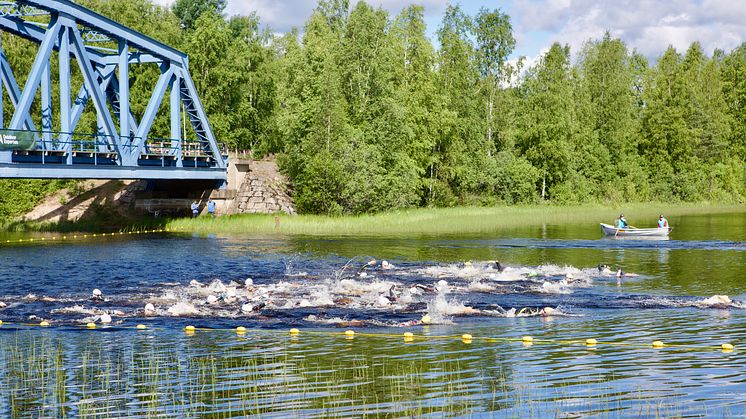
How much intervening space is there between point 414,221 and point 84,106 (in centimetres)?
2420

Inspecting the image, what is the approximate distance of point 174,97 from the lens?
6119 centimetres

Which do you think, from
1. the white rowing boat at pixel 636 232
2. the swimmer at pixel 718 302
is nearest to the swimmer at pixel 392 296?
the swimmer at pixel 718 302

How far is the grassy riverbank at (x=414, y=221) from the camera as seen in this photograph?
5816 centimetres

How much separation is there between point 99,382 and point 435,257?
2595 centimetres

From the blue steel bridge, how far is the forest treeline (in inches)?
389

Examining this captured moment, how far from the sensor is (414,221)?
6519 centimetres

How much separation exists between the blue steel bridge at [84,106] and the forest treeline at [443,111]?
989 centimetres

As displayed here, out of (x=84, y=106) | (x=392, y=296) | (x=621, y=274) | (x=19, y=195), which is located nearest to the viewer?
(x=392, y=296)

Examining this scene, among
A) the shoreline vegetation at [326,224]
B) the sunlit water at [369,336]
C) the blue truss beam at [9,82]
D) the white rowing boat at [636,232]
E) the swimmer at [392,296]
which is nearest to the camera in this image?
the sunlit water at [369,336]

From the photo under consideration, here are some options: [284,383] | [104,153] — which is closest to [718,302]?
[284,383]

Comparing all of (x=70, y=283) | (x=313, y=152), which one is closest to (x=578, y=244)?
(x=313, y=152)

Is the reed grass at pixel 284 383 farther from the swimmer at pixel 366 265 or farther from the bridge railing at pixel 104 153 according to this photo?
the bridge railing at pixel 104 153

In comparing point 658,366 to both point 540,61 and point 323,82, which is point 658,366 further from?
point 540,61

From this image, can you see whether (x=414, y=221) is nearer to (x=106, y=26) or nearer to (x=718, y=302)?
(x=106, y=26)
